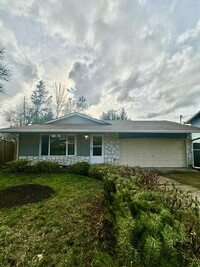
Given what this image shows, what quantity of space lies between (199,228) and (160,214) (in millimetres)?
410

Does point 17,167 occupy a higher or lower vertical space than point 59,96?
lower

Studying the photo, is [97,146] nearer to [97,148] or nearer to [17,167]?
[97,148]

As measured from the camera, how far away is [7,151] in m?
11.4

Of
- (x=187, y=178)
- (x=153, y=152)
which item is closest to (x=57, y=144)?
(x=153, y=152)

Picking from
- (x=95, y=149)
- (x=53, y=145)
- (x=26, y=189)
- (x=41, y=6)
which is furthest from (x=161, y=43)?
(x=26, y=189)

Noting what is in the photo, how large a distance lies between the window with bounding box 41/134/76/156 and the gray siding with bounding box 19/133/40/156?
42cm

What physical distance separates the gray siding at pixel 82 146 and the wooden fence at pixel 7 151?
528 centimetres

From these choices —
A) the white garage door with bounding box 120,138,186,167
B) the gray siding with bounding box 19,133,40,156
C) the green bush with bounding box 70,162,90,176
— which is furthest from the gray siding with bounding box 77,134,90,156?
the gray siding with bounding box 19,133,40,156

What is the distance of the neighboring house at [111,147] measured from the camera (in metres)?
10.4

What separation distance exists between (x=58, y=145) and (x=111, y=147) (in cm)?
404

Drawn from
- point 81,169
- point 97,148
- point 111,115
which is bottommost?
point 81,169

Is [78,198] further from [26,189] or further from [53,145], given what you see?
[53,145]

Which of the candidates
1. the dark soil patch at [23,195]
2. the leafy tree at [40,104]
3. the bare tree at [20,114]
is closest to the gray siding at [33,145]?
the dark soil patch at [23,195]

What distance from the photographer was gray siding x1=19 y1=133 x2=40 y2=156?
10.3m
